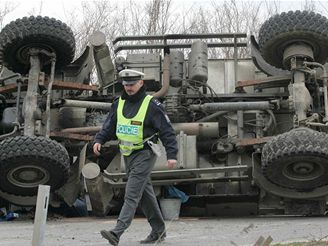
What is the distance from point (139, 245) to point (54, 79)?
4.76 meters

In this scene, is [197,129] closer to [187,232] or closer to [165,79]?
[165,79]

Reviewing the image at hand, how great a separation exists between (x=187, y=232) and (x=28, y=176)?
2580 mm

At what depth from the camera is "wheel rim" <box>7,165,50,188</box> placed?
792 centimetres

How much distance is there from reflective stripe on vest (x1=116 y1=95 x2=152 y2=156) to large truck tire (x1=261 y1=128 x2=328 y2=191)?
236cm

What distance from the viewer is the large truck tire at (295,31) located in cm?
845

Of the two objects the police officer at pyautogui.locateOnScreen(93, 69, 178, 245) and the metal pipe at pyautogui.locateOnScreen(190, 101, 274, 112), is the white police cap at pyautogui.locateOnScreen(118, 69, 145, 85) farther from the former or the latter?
the metal pipe at pyautogui.locateOnScreen(190, 101, 274, 112)

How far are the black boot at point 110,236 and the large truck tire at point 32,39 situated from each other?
427cm

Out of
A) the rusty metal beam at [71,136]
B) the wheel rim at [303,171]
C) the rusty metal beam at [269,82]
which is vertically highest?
the rusty metal beam at [269,82]

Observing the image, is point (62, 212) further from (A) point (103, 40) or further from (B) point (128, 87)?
(B) point (128, 87)

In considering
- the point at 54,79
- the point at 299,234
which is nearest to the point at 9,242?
the point at 299,234

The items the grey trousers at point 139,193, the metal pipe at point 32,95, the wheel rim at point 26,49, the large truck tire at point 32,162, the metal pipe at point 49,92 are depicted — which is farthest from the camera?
the wheel rim at point 26,49

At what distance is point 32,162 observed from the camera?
771cm

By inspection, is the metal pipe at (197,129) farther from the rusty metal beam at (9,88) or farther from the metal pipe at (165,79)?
the rusty metal beam at (9,88)

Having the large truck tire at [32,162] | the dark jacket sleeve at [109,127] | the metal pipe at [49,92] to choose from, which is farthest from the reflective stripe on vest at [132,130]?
the metal pipe at [49,92]
